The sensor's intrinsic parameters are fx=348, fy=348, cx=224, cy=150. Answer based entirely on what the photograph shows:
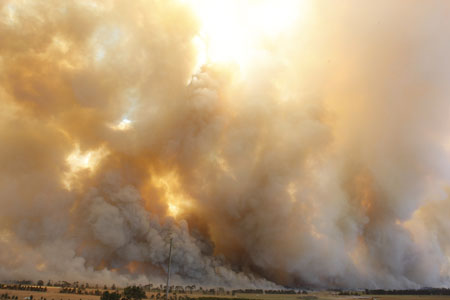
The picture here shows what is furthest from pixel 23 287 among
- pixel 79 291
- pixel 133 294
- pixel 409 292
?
pixel 409 292

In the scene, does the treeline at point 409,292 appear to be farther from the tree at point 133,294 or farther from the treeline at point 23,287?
the treeline at point 23,287

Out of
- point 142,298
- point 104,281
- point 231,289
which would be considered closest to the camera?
point 142,298

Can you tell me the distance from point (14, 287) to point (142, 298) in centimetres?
1901

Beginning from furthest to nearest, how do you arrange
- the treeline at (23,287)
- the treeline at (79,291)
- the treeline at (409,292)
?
the treeline at (409,292) < the treeline at (23,287) < the treeline at (79,291)

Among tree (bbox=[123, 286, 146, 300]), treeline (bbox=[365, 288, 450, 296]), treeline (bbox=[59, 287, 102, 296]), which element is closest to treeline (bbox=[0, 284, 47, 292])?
treeline (bbox=[59, 287, 102, 296])

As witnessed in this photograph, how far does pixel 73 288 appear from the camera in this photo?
46938 millimetres

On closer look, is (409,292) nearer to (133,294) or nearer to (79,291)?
(133,294)

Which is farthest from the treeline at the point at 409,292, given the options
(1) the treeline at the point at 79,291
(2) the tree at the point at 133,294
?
(1) the treeline at the point at 79,291

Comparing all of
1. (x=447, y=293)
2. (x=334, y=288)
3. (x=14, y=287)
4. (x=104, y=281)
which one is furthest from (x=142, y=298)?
(x=447, y=293)

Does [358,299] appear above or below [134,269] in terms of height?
below

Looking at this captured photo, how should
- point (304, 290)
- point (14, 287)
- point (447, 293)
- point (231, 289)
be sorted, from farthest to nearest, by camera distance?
point (447, 293), point (304, 290), point (231, 289), point (14, 287)

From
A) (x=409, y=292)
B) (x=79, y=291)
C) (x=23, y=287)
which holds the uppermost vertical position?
(x=23, y=287)

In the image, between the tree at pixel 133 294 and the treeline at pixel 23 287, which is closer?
the tree at pixel 133 294

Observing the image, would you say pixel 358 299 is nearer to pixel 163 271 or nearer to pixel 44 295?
pixel 163 271
